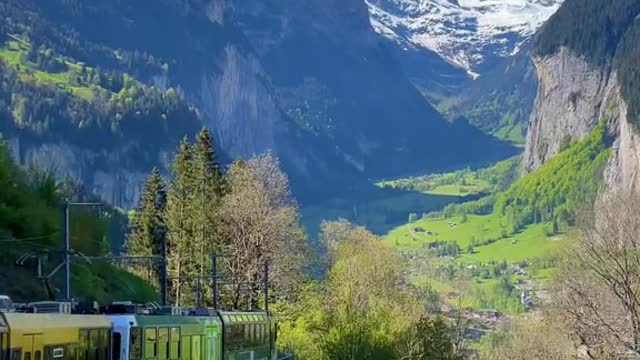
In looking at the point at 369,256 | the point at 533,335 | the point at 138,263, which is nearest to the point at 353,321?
the point at 369,256

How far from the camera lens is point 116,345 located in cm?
3388

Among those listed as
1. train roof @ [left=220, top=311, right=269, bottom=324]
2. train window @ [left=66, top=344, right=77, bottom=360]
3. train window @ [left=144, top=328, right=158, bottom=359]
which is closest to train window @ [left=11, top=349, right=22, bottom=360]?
train window @ [left=66, top=344, right=77, bottom=360]

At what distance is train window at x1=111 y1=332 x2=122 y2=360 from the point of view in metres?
33.7

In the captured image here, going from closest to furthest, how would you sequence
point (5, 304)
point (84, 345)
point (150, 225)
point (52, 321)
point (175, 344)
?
point (5, 304) → point (52, 321) → point (84, 345) → point (175, 344) → point (150, 225)

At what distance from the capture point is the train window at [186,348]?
135ft

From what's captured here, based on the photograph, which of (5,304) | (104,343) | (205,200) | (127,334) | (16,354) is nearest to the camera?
(16,354)

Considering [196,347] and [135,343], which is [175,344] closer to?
[196,347]

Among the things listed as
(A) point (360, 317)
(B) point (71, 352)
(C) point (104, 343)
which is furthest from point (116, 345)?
(A) point (360, 317)

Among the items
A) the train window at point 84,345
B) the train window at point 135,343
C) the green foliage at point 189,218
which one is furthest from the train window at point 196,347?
the green foliage at point 189,218

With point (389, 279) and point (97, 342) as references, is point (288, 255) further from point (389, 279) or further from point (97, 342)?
point (97, 342)

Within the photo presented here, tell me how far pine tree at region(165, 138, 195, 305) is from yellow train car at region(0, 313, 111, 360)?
47.7 metres

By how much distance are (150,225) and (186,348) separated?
50233 millimetres

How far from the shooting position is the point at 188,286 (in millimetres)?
83188

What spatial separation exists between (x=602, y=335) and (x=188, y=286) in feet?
124
